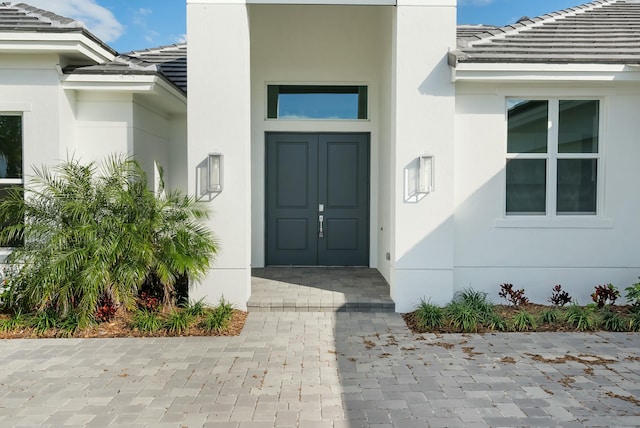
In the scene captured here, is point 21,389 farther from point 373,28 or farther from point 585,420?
point 373,28

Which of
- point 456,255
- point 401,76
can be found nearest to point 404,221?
point 456,255

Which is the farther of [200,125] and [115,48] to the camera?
[115,48]

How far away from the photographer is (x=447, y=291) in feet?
A: 22.6

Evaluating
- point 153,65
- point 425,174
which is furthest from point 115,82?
point 425,174

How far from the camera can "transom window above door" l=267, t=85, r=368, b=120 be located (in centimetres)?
935

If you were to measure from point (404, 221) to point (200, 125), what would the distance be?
3.02 meters

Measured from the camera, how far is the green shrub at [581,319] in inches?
243

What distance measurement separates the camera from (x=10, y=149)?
7055 millimetres

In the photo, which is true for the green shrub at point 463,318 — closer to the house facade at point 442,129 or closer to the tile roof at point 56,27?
the house facade at point 442,129

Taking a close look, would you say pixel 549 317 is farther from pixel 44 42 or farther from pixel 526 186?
pixel 44 42

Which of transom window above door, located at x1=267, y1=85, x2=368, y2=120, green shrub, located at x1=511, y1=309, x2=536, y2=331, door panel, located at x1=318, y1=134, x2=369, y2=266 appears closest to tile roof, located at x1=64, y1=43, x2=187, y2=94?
transom window above door, located at x1=267, y1=85, x2=368, y2=120

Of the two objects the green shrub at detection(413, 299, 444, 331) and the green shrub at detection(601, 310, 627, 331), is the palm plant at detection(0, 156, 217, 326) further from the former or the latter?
the green shrub at detection(601, 310, 627, 331)

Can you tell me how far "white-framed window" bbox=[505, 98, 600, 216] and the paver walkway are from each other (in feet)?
6.80

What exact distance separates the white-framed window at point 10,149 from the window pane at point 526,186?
22.6 ft
